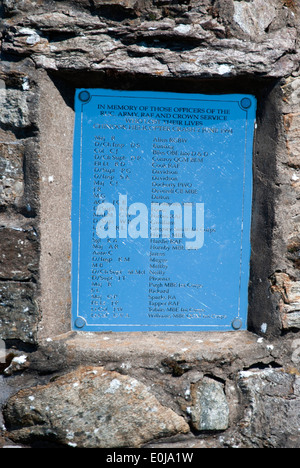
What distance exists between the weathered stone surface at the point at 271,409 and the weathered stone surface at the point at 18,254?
1095 millimetres

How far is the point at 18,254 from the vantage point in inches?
72.9

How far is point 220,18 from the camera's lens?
6.17 feet

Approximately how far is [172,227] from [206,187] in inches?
10.1

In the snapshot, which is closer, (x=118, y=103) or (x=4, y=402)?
(x=4, y=402)

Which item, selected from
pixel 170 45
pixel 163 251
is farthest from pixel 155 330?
pixel 170 45

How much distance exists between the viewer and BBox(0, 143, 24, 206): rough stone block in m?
1.85

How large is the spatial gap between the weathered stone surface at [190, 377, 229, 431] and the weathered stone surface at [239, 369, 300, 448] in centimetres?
10

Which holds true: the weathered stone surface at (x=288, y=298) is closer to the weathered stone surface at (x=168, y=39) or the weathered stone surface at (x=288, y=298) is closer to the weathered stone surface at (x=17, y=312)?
the weathered stone surface at (x=168, y=39)

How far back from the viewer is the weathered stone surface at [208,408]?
6.12 feet

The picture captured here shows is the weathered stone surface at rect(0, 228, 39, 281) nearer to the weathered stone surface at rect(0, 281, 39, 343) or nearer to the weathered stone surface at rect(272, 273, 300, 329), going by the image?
the weathered stone surface at rect(0, 281, 39, 343)

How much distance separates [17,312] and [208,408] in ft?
3.17

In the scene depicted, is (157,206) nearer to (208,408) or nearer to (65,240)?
(65,240)

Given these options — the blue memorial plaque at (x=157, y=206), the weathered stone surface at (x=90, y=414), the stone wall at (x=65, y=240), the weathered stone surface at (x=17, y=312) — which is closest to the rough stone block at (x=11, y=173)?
the stone wall at (x=65, y=240)
